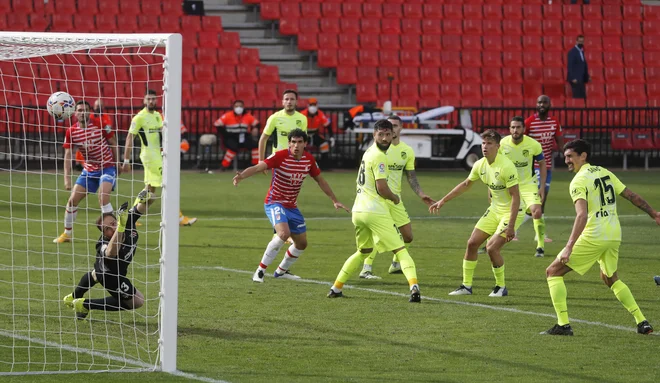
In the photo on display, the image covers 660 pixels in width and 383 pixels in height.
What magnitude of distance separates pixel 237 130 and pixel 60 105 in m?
13.2

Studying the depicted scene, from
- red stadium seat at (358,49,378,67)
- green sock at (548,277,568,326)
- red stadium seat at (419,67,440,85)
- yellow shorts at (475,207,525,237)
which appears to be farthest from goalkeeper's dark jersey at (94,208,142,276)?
red stadium seat at (419,67,440,85)

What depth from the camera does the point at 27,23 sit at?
28781mm

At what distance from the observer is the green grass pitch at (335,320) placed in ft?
26.5

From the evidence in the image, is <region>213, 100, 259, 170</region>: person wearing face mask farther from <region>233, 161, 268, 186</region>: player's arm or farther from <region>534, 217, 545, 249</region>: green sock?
<region>233, 161, 268, 186</region>: player's arm

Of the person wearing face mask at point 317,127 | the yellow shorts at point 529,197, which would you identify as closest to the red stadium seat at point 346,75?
the person wearing face mask at point 317,127

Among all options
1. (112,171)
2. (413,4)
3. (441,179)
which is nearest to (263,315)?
(112,171)

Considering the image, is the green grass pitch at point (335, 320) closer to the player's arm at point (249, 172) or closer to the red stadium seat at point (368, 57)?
the player's arm at point (249, 172)

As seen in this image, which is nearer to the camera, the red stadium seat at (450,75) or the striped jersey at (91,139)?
the striped jersey at (91,139)

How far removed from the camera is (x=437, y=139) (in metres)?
27.1

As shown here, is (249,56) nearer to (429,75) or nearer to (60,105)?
(429,75)

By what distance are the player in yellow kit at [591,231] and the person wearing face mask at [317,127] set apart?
16.8 meters

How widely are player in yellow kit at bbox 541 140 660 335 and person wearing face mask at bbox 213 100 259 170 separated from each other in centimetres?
1728

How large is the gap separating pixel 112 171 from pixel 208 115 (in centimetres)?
1267

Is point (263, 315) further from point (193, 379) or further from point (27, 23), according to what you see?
point (27, 23)
